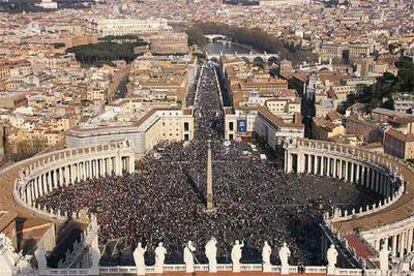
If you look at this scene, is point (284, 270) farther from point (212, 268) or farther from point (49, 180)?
point (49, 180)

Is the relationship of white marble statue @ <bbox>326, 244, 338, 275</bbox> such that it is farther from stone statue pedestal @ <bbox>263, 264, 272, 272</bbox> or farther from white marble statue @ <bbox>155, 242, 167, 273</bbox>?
white marble statue @ <bbox>155, 242, 167, 273</bbox>

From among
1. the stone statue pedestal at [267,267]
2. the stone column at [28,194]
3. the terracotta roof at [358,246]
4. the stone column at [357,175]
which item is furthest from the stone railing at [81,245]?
the stone column at [357,175]

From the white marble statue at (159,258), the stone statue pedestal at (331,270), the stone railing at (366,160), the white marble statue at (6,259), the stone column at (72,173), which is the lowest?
the stone column at (72,173)

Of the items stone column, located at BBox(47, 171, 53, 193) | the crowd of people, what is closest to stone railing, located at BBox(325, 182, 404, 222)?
the crowd of people

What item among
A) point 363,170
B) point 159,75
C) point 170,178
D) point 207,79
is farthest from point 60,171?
point 207,79

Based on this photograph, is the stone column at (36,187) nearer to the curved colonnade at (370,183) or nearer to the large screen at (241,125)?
the curved colonnade at (370,183)

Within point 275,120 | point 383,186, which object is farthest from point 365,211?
point 275,120
